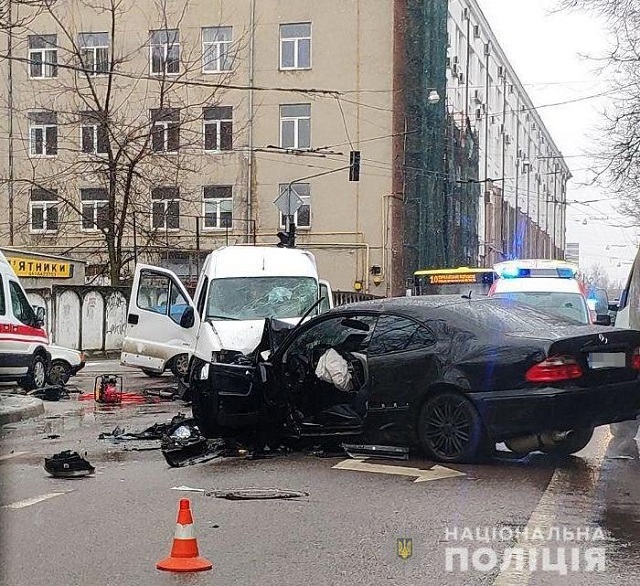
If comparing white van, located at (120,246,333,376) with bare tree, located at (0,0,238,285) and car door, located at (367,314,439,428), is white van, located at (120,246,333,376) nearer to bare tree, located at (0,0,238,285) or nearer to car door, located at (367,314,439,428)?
car door, located at (367,314,439,428)

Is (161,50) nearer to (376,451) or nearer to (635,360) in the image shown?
(376,451)

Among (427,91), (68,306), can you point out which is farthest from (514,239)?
(68,306)

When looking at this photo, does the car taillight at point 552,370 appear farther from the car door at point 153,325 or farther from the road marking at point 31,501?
the car door at point 153,325

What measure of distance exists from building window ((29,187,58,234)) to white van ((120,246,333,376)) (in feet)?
82.9

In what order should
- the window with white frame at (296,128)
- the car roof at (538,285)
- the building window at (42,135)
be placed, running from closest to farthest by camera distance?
the car roof at (538,285)
the window with white frame at (296,128)
the building window at (42,135)

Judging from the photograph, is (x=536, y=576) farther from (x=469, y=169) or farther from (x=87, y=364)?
(x=469, y=169)

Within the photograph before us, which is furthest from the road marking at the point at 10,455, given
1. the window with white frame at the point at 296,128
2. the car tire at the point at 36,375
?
the window with white frame at the point at 296,128

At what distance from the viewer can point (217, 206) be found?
Answer: 1628 inches

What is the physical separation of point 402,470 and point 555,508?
1.75 metres

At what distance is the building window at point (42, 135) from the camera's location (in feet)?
139

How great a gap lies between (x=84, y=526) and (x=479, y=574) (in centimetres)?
279

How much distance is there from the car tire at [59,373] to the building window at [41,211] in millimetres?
24377

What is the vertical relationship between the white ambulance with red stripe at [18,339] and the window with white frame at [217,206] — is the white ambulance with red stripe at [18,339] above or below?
below
